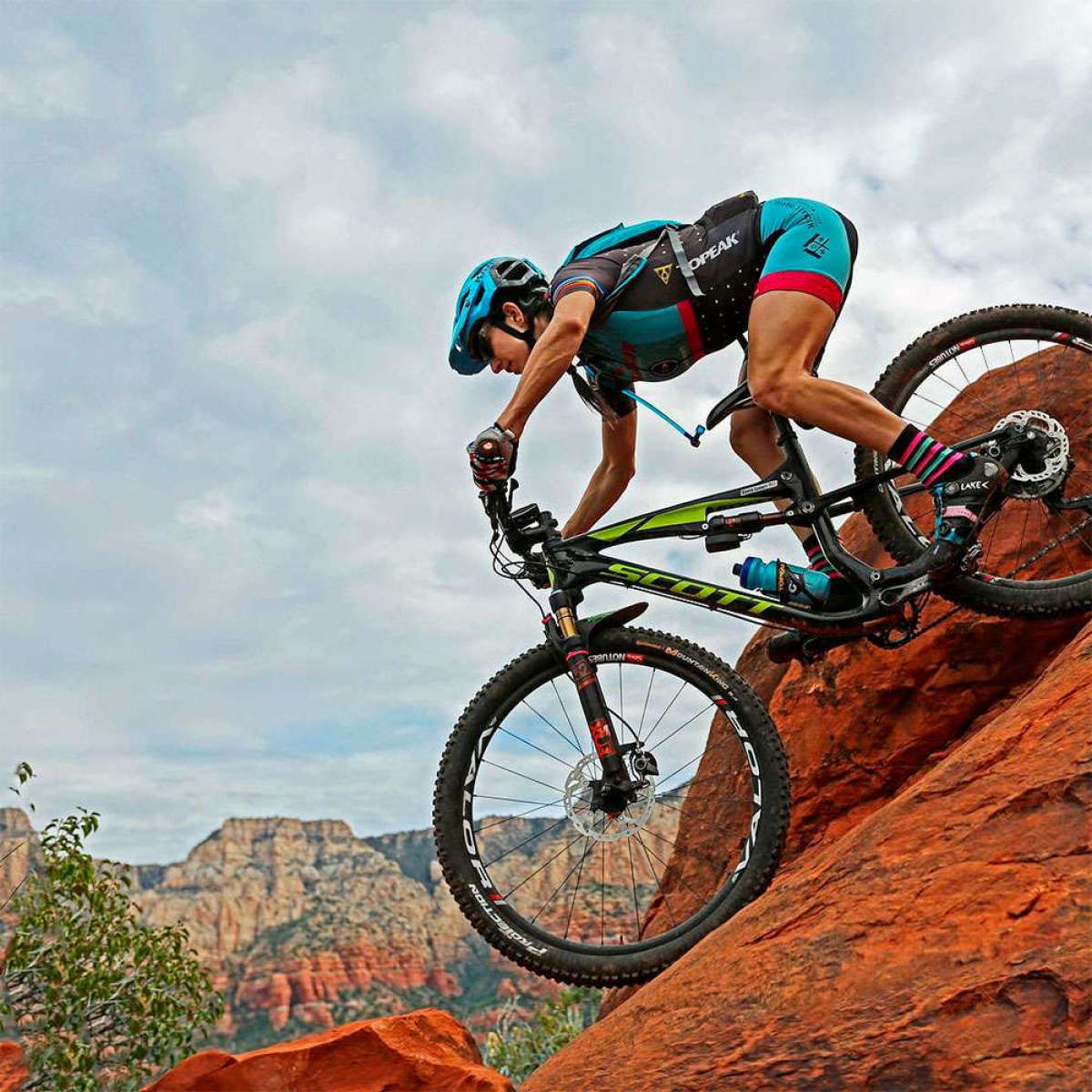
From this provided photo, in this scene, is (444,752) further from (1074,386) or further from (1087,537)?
(1074,386)

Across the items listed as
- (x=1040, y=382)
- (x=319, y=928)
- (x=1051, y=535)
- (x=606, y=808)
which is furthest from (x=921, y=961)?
(x=319, y=928)

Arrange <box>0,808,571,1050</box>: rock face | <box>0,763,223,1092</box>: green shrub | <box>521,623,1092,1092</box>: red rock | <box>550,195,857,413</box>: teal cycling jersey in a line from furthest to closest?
<box>0,808,571,1050</box>: rock face → <box>0,763,223,1092</box>: green shrub → <box>550,195,857,413</box>: teal cycling jersey → <box>521,623,1092,1092</box>: red rock

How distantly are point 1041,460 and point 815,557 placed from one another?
1254mm

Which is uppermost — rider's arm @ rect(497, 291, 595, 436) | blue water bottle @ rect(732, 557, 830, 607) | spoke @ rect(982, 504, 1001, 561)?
rider's arm @ rect(497, 291, 595, 436)

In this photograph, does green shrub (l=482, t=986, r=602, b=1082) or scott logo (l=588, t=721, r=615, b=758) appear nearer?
scott logo (l=588, t=721, r=615, b=758)

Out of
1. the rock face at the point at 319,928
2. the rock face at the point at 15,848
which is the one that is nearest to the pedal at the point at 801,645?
the rock face at the point at 15,848

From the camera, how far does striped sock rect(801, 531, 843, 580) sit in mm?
5598

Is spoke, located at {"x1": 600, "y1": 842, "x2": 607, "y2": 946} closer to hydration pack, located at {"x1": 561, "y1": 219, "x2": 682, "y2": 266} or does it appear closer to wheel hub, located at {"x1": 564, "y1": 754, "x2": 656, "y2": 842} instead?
wheel hub, located at {"x1": 564, "y1": 754, "x2": 656, "y2": 842}

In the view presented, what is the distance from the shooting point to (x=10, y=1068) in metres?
6.93

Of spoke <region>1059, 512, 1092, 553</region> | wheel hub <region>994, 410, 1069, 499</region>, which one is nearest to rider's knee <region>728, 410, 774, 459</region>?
wheel hub <region>994, 410, 1069, 499</region>

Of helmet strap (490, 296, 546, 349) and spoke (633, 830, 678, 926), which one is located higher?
helmet strap (490, 296, 546, 349)

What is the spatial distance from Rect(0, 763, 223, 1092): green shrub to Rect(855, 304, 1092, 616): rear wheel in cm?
851

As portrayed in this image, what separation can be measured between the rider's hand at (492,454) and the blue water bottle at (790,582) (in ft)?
4.34

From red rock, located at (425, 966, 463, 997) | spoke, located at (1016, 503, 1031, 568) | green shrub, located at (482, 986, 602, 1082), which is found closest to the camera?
spoke, located at (1016, 503, 1031, 568)
